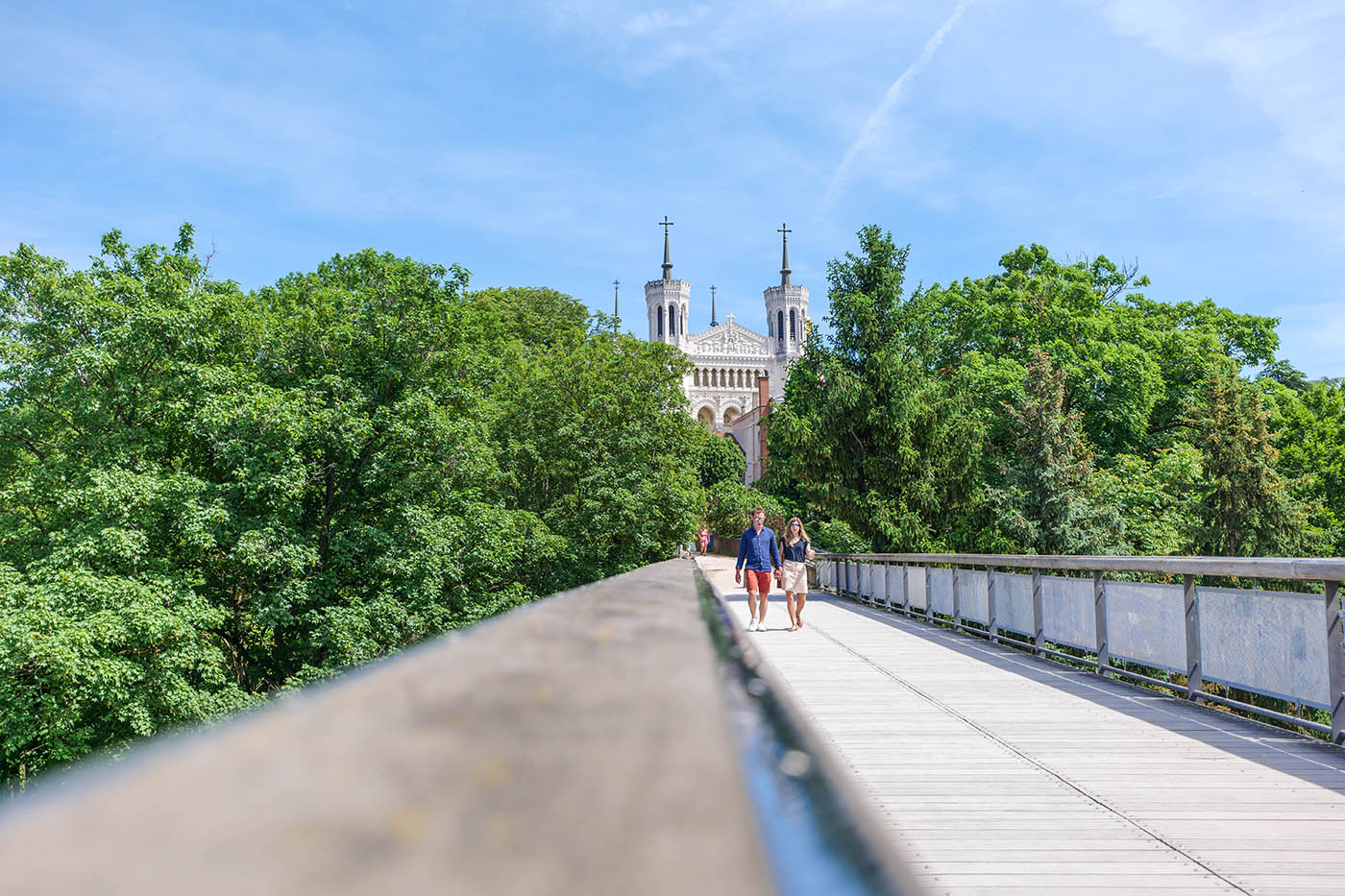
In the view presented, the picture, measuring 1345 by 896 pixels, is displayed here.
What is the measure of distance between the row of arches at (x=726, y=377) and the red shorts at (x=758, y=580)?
113120 mm

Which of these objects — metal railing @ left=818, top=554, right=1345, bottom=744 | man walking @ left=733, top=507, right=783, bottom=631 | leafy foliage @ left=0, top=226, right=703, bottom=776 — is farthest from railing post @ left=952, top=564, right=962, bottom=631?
leafy foliage @ left=0, top=226, right=703, bottom=776

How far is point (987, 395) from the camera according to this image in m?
35.2

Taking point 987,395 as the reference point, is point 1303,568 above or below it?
Answer: below

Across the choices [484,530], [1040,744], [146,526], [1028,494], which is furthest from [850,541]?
[1040,744]

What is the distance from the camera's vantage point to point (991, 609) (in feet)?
43.5

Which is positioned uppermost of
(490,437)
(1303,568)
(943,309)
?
(943,309)

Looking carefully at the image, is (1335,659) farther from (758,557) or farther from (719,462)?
→ (719,462)

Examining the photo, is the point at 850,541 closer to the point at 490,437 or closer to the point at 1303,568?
the point at 490,437

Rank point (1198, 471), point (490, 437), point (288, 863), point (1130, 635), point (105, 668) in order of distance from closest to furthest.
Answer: point (288, 863), point (1130, 635), point (105, 668), point (1198, 471), point (490, 437)

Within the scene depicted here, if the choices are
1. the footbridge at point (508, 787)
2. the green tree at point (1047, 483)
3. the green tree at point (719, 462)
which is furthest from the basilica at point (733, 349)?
the footbridge at point (508, 787)

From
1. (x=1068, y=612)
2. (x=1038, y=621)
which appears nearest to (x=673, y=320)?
(x=1038, y=621)

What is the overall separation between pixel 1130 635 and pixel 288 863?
10110mm

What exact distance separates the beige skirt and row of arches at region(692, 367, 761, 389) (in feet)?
368

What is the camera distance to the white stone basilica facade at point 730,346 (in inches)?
4926
